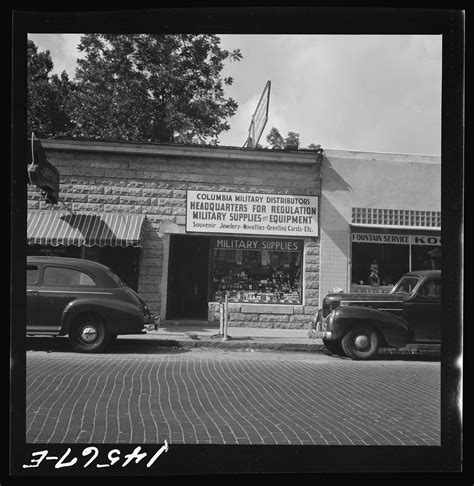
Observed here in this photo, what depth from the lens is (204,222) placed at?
13.7 metres

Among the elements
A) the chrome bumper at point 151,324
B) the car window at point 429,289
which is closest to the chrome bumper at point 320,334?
the car window at point 429,289

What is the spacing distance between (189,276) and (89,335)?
188 inches

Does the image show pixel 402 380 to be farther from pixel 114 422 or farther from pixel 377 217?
pixel 377 217

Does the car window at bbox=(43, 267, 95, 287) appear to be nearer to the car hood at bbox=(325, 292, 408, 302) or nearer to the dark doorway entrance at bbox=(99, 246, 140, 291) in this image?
the dark doorway entrance at bbox=(99, 246, 140, 291)

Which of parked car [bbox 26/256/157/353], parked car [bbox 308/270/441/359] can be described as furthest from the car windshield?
parked car [bbox 26/256/157/353]

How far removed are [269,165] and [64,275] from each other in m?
6.11

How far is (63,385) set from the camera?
6.71 metres

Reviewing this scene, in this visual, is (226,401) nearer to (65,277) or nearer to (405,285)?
(65,277)

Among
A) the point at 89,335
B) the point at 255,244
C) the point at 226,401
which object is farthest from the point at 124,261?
the point at 226,401

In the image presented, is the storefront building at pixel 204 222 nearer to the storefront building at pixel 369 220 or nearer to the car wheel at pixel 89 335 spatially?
the storefront building at pixel 369 220

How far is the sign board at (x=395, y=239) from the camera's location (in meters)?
12.8

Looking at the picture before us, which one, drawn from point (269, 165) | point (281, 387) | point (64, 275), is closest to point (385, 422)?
point (281, 387)

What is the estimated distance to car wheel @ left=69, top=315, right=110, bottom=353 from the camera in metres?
9.83

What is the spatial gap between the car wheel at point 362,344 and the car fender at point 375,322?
12 cm
